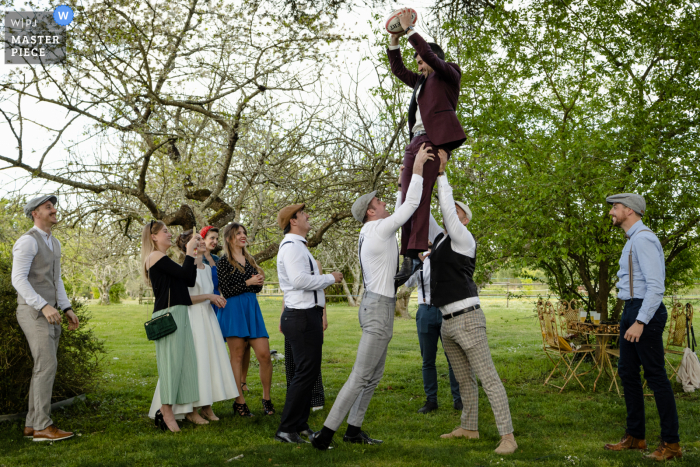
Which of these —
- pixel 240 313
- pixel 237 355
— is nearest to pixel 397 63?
pixel 240 313

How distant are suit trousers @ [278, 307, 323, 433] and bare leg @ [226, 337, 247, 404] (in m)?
1.23

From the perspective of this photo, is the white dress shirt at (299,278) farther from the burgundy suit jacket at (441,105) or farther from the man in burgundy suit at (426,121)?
the burgundy suit jacket at (441,105)

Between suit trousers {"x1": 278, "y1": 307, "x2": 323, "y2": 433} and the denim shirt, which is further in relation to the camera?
suit trousers {"x1": 278, "y1": 307, "x2": 323, "y2": 433}

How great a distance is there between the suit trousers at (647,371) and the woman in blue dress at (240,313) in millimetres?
3497

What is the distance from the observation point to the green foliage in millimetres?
7488

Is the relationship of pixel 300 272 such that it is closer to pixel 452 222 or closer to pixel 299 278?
pixel 299 278

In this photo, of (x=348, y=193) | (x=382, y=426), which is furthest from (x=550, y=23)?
(x=382, y=426)

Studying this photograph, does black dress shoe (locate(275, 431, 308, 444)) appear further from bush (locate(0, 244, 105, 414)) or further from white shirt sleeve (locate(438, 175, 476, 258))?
bush (locate(0, 244, 105, 414))

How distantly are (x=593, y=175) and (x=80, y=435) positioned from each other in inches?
277

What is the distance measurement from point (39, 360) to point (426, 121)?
4.10 meters

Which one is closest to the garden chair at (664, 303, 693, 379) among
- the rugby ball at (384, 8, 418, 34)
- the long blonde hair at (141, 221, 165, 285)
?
the rugby ball at (384, 8, 418, 34)

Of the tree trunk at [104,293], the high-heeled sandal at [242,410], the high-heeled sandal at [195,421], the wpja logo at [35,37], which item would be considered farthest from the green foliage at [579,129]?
the tree trunk at [104,293]

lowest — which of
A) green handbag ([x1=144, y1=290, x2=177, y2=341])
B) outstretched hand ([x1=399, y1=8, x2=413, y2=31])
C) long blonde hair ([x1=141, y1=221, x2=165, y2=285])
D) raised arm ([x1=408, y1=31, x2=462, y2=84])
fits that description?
green handbag ([x1=144, y1=290, x2=177, y2=341])

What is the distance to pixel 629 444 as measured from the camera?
15.6ft
